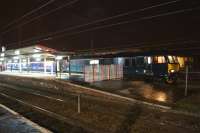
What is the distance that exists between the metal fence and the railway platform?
11.6m

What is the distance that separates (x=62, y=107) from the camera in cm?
1274

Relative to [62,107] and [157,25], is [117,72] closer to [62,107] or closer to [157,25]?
[62,107]

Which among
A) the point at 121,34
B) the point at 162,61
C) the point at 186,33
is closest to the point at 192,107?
the point at 162,61

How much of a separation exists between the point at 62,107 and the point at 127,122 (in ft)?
15.2

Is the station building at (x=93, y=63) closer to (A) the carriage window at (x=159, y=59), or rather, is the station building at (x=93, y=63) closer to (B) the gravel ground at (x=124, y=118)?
(A) the carriage window at (x=159, y=59)

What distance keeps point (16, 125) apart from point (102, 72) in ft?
46.8

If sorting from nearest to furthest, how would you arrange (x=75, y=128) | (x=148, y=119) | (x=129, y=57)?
(x=75, y=128) < (x=148, y=119) < (x=129, y=57)

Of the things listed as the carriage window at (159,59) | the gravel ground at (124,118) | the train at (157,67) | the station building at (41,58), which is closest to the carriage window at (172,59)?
the train at (157,67)

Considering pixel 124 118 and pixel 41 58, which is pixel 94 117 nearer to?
pixel 124 118

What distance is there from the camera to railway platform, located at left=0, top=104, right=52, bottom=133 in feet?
26.0

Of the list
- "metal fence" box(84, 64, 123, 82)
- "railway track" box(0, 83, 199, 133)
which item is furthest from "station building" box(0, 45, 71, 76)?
"railway track" box(0, 83, 199, 133)

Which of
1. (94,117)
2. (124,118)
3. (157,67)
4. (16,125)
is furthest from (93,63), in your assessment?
(16,125)

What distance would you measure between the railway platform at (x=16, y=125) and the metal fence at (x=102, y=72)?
1164 cm

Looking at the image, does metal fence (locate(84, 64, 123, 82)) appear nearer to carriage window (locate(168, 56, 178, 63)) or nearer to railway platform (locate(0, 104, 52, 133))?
carriage window (locate(168, 56, 178, 63))
